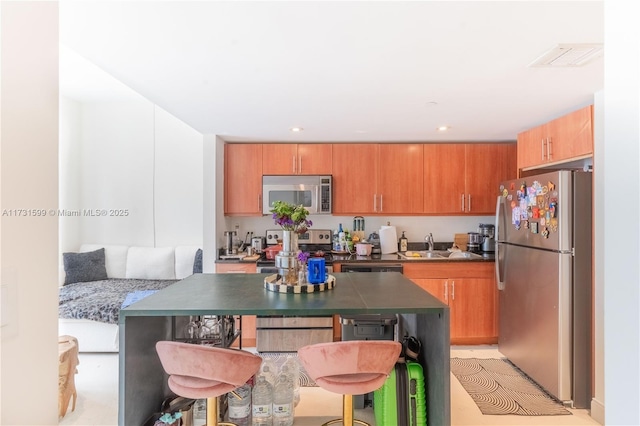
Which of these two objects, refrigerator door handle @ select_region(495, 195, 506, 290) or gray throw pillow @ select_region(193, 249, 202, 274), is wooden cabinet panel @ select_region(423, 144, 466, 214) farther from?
gray throw pillow @ select_region(193, 249, 202, 274)

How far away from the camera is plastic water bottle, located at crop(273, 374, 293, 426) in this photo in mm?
2160

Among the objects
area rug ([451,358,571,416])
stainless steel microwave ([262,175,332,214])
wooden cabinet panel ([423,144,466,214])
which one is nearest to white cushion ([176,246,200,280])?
stainless steel microwave ([262,175,332,214])

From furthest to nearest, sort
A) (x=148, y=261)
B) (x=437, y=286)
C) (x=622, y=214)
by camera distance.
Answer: (x=148, y=261), (x=437, y=286), (x=622, y=214)

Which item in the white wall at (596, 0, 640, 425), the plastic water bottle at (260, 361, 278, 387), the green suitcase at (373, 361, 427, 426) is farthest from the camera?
the plastic water bottle at (260, 361, 278, 387)

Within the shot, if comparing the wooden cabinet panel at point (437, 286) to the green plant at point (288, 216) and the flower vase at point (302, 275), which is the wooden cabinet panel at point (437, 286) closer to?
the flower vase at point (302, 275)

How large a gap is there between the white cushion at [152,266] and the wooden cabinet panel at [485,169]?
11.9 ft

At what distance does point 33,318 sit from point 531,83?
8.75ft

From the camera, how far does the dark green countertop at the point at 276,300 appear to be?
5.37 feet

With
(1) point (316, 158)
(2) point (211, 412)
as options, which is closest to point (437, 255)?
(1) point (316, 158)

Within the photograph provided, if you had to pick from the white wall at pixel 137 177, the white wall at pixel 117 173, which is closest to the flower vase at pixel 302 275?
the white wall at pixel 137 177

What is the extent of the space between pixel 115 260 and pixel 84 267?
1.08ft

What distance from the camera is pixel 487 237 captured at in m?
3.92

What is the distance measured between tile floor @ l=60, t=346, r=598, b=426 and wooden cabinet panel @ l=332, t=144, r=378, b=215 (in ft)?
6.31

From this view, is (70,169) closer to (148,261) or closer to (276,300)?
(148,261)
